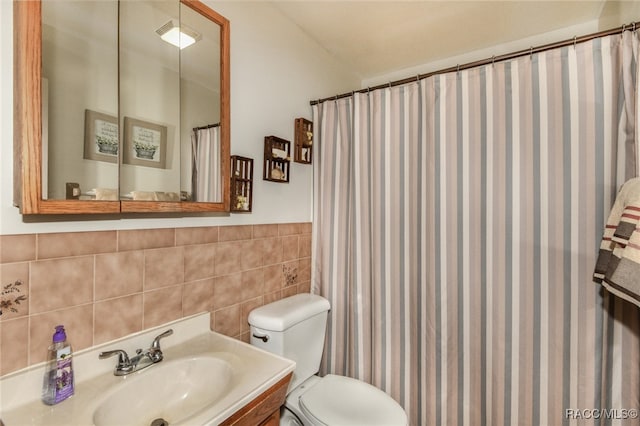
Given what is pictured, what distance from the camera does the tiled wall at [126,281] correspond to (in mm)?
840

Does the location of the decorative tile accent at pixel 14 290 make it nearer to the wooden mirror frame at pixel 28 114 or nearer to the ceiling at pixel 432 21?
the wooden mirror frame at pixel 28 114

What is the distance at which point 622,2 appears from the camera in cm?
148

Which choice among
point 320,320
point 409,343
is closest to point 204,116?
point 320,320

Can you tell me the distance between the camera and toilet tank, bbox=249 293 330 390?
1.39 m

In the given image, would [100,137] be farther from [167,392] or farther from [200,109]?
[167,392]

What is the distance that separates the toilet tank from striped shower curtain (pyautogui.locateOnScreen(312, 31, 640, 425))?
8.6 inches

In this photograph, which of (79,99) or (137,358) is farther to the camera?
(137,358)

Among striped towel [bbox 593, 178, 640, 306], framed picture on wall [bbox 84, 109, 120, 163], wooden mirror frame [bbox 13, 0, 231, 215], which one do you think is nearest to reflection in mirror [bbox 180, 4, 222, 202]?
framed picture on wall [bbox 84, 109, 120, 163]

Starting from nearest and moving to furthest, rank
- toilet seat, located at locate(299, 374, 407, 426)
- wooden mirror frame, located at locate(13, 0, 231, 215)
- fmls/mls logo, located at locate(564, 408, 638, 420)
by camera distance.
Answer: wooden mirror frame, located at locate(13, 0, 231, 215) → fmls/mls logo, located at locate(564, 408, 638, 420) → toilet seat, located at locate(299, 374, 407, 426)

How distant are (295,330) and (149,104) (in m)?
1.15

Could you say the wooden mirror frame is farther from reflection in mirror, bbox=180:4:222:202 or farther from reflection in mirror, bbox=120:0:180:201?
reflection in mirror, bbox=180:4:222:202

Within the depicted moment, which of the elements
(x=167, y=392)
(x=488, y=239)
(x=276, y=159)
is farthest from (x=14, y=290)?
(x=488, y=239)

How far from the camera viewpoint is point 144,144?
1.08m

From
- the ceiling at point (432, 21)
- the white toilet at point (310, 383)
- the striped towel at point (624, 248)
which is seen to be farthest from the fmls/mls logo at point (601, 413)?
the ceiling at point (432, 21)
